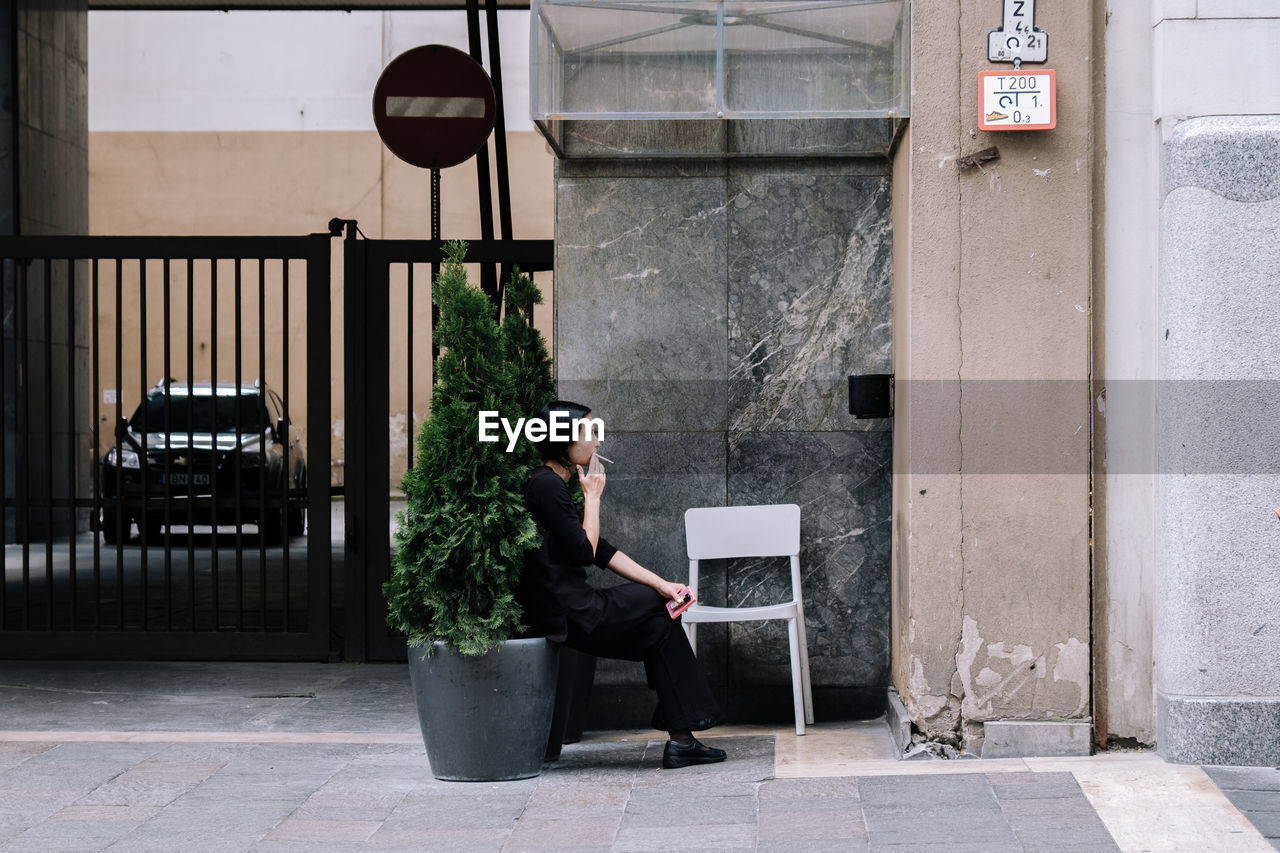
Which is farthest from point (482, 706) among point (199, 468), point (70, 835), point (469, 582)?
point (199, 468)

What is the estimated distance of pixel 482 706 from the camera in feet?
17.6

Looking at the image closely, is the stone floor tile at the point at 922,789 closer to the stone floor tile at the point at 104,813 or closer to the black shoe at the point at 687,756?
the black shoe at the point at 687,756

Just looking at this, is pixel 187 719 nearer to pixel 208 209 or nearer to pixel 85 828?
pixel 85 828

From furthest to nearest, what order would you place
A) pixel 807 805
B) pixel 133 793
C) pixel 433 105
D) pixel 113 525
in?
pixel 113 525, pixel 433 105, pixel 133 793, pixel 807 805

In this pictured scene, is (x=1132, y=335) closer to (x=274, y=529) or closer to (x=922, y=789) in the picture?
(x=922, y=789)

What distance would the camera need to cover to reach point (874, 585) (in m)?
6.20

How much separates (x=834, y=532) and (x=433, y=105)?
3036mm

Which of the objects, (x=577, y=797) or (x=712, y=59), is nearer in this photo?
(x=577, y=797)

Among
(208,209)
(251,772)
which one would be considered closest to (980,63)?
(251,772)

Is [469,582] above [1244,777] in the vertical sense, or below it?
above

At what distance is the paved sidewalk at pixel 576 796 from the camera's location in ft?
15.0

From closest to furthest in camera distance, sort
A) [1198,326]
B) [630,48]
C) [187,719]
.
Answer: [1198,326] < [630,48] < [187,719]

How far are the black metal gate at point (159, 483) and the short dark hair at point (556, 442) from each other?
228cm

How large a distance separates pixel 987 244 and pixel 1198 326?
83 cm
